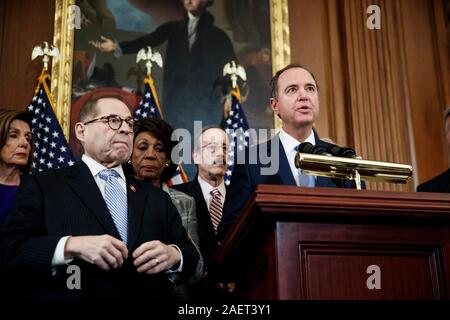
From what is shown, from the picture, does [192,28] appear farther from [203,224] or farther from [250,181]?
[250,181]

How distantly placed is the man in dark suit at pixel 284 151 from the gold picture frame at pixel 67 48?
2186mm

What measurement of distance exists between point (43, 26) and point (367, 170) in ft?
13.0

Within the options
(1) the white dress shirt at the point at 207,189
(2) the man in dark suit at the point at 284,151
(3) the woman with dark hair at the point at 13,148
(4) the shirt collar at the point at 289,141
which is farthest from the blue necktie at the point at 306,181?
(3) the woman with dark hair at the point at 13,148

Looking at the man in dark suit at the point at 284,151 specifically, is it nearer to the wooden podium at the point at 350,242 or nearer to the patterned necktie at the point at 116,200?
the patterned necktie at the point at 116,200

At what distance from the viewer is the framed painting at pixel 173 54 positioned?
5512 millimetres

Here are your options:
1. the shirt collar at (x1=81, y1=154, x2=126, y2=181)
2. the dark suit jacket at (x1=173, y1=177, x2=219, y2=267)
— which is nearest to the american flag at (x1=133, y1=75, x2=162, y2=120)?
the dark suit jacket at (x1=173, y1=177, x2=219, y2=267)

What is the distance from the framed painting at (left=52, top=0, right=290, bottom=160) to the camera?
5.51 meters

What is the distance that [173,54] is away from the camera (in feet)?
18.9

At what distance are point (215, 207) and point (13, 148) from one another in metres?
1.31

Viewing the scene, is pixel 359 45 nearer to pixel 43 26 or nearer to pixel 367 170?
pixel 43 26

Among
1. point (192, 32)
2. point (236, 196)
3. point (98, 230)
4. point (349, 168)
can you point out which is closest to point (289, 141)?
point (236, 196)

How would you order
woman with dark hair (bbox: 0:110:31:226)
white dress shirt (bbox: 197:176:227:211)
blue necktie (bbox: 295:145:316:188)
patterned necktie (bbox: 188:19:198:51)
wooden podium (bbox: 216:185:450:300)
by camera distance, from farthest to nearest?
1. patterned necktie (bbox: 188:19:198:51)
2. white dress shirt (bbox: 197:176:227:211)
3. woman with dark hair (bbox: 0:110:31:226)
4. blue necktie (bbox: 295:145:316:188)
5. wooden podium (bbox: 216:185:450:300)

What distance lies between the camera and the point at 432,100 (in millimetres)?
6074

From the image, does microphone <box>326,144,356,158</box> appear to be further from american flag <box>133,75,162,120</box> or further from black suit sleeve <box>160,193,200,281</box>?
american flag <box>133,75,162,120</box>
